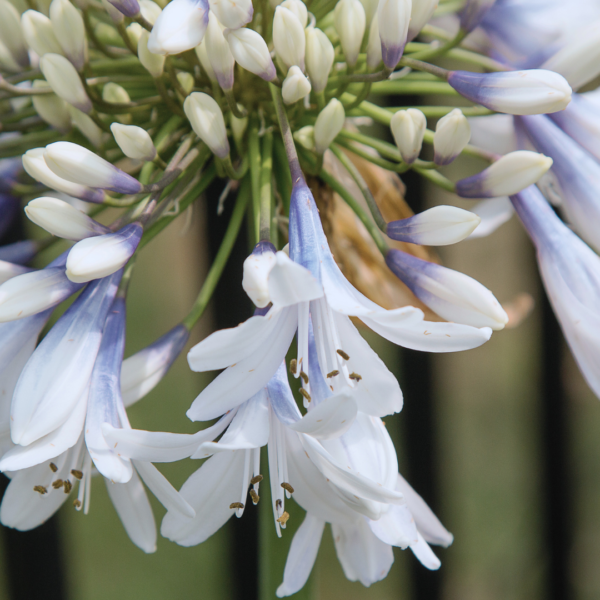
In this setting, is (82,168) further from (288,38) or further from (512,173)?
(512,173)

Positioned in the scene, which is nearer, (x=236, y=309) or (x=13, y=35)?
(x=13, y=35)

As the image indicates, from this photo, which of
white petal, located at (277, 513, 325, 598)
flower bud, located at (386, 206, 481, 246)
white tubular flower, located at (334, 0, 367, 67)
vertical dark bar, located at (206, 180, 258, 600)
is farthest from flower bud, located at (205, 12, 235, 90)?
vertical dark bar, located at (206, 180, 258, 600)

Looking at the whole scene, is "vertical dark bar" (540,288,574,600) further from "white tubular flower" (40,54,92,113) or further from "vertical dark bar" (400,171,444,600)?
"white tubular flower" (40,54,92,113)

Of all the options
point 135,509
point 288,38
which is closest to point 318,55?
point 288,38

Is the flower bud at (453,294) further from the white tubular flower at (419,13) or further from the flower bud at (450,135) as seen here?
the white tubular flower at (419,13)

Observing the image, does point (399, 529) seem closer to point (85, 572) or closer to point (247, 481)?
point (247, 481)

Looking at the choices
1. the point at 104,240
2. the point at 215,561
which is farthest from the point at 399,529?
the point at 215,561
